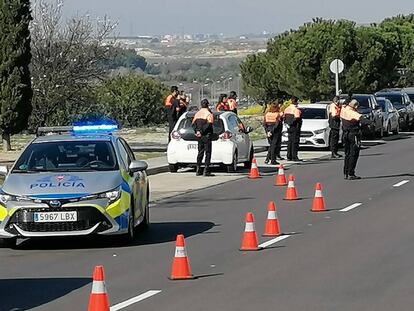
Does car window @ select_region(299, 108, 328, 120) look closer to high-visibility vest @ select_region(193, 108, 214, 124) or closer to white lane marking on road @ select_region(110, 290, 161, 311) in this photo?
high-visibility vest @ select_region(193, 108, 214, 124)

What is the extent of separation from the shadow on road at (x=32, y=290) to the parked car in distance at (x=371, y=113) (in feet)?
98.6

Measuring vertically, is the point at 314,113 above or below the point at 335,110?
below

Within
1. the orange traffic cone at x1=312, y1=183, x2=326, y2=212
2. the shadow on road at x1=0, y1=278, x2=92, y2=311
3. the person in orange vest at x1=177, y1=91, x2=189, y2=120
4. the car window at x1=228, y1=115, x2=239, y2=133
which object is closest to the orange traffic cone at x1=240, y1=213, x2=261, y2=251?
the shadow on road at x1=0, y1=278, x2=92, y2=311

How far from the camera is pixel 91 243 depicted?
585 inches

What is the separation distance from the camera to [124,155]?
15.4 meters

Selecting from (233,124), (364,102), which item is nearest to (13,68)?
(233,124)

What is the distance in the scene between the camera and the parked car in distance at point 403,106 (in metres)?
48.1

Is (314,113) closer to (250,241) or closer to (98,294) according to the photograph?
(250,241)

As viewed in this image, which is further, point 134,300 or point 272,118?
point 272,118

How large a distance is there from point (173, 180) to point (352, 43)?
122 feet

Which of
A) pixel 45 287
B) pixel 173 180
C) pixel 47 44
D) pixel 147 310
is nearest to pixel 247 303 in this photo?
pixel 147 310

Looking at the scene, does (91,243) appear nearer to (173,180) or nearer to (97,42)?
(173,180)

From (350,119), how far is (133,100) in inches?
1154

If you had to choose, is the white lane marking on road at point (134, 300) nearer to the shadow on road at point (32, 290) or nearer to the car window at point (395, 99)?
the shadow on road at point (32, 290)
